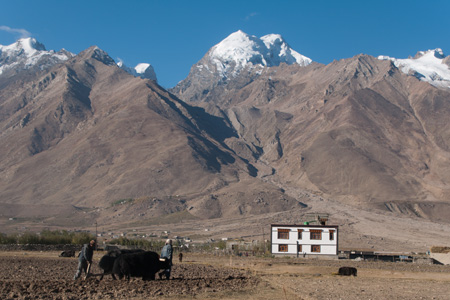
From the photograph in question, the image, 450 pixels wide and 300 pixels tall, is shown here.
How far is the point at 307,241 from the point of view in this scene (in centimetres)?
7412

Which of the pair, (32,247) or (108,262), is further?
(32,247)

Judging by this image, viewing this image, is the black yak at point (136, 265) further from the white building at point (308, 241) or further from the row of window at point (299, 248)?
the row of window at point (299, 248)

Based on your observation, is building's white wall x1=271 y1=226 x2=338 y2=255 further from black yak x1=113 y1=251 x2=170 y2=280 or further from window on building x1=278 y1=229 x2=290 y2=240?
black yak x1=113 y1=251 x2=170 y2=280

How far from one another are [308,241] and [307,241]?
0.41 ft

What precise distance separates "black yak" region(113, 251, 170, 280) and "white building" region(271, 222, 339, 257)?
51.4 m

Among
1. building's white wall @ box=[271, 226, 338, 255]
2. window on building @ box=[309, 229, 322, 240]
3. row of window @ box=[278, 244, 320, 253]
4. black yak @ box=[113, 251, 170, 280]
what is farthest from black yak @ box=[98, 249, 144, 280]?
window on building @ box=[309, 229, 322, 240]

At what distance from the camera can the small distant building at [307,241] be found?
73438mm

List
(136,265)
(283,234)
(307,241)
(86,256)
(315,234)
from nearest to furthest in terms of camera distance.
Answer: (136,265), (86,256), (315,234), (307,241), (283,234)

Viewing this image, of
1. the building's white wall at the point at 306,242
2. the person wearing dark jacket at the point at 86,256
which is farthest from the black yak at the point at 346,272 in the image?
the building's white wall at the point at 306,242

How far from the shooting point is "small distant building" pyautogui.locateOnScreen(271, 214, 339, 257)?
73.4m

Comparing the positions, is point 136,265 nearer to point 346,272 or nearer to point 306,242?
point 346,272

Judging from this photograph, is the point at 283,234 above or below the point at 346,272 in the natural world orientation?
above

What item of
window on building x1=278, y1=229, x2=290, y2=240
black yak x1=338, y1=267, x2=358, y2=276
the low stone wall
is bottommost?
black yak x1=338, y1=267, x2=358, y2=276

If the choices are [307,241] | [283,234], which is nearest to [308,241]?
[307,241]
